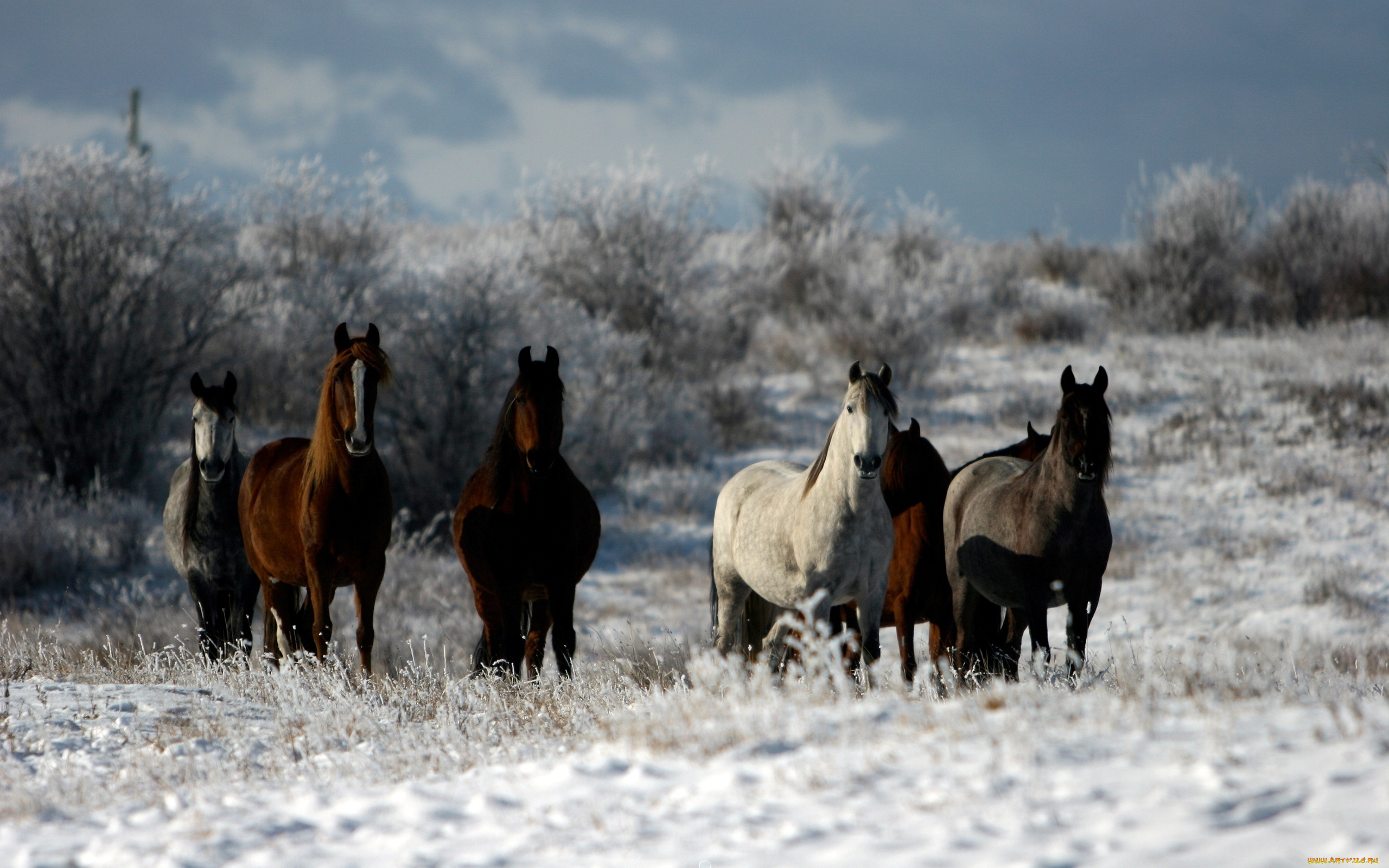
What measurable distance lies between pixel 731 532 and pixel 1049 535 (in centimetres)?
182

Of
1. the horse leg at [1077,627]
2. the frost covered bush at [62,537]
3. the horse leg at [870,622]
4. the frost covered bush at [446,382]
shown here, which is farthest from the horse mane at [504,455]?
the frost covered bush at [446,382]

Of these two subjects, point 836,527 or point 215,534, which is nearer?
point 836,527

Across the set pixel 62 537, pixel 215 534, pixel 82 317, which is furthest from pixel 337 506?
pixel 82 317

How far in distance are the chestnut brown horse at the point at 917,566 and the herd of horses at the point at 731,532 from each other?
0.01m

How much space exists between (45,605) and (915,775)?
1168cm

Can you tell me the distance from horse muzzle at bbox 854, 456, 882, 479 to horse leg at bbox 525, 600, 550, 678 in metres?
2.15

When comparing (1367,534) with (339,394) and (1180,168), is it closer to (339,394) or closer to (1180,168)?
(339,394)

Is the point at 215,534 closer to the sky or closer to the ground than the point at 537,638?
closer to the sky

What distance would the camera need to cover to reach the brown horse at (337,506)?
5590 millimetres

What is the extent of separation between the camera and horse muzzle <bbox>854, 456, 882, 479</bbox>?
4.80 metres

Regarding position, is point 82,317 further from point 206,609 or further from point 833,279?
point 833,279

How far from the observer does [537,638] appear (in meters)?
6.04

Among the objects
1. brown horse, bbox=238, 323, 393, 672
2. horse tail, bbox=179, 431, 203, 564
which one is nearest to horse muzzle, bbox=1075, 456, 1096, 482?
brown horse, bbox=238, 323, 393, 672

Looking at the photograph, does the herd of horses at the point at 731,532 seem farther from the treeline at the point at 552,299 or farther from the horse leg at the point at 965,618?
the treeline at the point at 552,299
